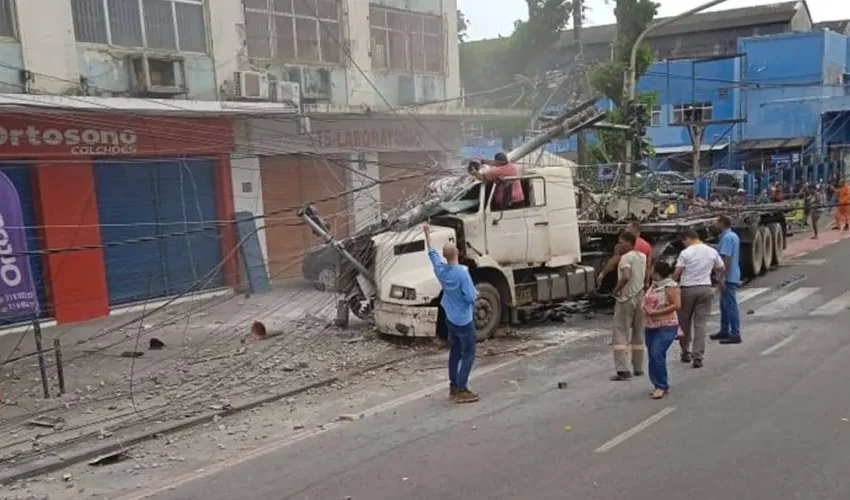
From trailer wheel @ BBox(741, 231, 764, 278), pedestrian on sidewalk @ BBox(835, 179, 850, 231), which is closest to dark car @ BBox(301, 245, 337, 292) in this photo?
trailer wheel @ BBox(741, 231, 764, 278)

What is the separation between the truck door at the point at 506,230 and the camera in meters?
12.3

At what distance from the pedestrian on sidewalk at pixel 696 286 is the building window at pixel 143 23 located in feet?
36.4

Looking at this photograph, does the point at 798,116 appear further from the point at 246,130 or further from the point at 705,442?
the point at 705,442

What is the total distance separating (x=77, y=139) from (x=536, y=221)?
8.29 metres

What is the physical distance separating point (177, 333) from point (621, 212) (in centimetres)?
844

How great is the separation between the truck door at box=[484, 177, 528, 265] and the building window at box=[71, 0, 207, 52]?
771 cm

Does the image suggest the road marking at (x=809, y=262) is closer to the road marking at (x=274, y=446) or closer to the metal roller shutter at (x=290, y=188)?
the metal roller shutter at (x=290, y=188)

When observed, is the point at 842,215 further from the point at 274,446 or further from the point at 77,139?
the point at 274,446

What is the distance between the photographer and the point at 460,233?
39.5ft

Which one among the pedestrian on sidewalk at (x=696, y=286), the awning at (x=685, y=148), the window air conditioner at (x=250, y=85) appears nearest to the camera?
the pedestrian on sidewalk at (x=696, y=286)

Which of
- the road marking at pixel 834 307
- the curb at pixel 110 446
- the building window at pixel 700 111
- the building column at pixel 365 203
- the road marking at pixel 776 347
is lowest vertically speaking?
the road marking at pixel 834 307

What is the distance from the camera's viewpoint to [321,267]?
1432cm

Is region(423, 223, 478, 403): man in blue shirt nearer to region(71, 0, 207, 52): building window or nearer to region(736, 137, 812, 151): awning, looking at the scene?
region(71, 0, 207, 52): building window

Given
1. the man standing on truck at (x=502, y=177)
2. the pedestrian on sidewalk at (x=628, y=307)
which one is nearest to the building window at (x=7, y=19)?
the man standing on truck at (x=502, y=177)
